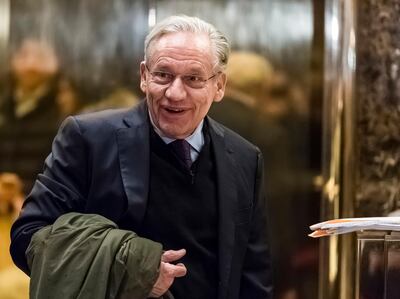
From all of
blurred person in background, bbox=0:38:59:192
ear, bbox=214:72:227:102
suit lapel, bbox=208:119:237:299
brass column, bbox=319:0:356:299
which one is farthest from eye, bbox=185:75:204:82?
blurred person in background, bbox=0:38:59:192

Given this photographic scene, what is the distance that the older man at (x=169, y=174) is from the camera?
2.20m

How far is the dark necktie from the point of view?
2334mm

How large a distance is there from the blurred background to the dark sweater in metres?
1.95

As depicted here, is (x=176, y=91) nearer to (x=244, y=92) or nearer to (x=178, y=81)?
(x=178, y=81)

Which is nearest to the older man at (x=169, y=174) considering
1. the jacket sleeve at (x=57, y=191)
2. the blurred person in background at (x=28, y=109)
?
the jacket sleeve at (x=57, y=191)

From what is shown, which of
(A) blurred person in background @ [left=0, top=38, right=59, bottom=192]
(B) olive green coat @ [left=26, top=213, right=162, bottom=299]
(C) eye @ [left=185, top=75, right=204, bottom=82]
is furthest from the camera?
(A) blurred person in background @ [left=0, top=38, right=59, bottom=192]

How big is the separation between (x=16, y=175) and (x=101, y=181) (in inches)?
82.7

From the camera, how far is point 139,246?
2031 millimetres

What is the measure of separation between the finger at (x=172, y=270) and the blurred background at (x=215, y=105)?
2211 millimetres

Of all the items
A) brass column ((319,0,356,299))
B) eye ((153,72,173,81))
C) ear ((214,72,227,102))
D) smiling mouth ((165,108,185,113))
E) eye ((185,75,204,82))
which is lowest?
brass column ((319,0,356,299))

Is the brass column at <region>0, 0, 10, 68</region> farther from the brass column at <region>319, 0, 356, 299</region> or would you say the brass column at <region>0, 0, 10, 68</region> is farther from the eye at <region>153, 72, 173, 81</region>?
the eye at <region>153, 72, 173, 81</region>

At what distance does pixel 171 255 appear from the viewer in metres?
2.10

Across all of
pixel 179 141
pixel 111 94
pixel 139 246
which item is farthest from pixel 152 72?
pixel 111 94

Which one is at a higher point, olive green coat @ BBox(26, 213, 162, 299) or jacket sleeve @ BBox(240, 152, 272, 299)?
olive green coat @ BBox(26, 213, 162, 299)
